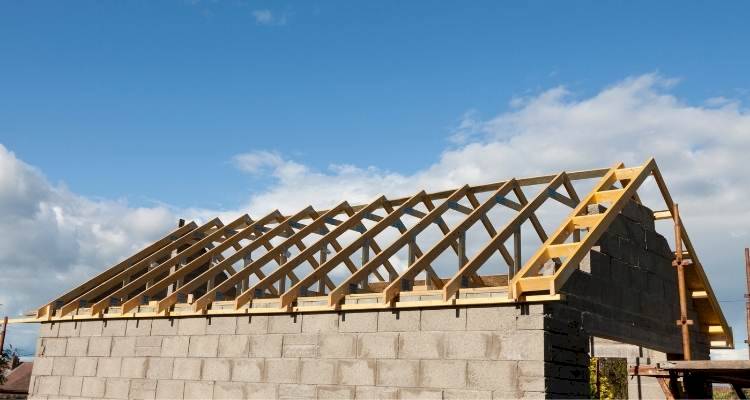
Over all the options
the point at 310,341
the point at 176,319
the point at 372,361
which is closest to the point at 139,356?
the point at 176,319

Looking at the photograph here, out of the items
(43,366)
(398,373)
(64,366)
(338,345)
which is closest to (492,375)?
(398,373)

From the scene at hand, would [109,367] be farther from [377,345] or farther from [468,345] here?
[468,345]

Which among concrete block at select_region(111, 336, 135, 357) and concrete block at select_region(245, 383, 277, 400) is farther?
concrete block at select_region(111, 336, 135, 357)

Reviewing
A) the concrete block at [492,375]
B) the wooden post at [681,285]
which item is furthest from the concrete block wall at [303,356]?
the wooden post at [681,285]

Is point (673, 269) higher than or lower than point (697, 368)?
higher

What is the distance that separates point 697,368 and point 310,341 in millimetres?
5736

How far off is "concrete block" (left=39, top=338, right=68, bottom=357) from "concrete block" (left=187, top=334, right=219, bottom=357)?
13.0ft

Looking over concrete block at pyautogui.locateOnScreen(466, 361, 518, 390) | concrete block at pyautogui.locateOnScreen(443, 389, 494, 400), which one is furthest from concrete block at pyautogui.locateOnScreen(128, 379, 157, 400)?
concrete block at pyautogui.locateOnScreen(466, 361, 518, 390)

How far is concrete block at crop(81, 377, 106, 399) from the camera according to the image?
47.6ft

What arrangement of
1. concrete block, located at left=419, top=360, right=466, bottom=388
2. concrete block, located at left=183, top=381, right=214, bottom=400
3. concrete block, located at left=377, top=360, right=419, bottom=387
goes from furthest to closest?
concrete block, located at left=183, top=381, right=214, bottom=400 → concrete block, located at left=377, top=360, right=419, bottom=387 → concrete block, located at left=419, top=360, right=466, bottom=388

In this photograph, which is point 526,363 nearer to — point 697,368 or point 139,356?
point 697,368

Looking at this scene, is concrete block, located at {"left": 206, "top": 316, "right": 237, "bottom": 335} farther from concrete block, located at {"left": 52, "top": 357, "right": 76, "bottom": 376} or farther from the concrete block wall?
concrete block, located at {"left": 52, "top": 357, "right": 76, "bottom": 376}

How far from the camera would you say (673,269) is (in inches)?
562

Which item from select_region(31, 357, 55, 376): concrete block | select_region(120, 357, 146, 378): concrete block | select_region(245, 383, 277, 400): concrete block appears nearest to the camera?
select_region(245, 383, 277, 400): concrete block
